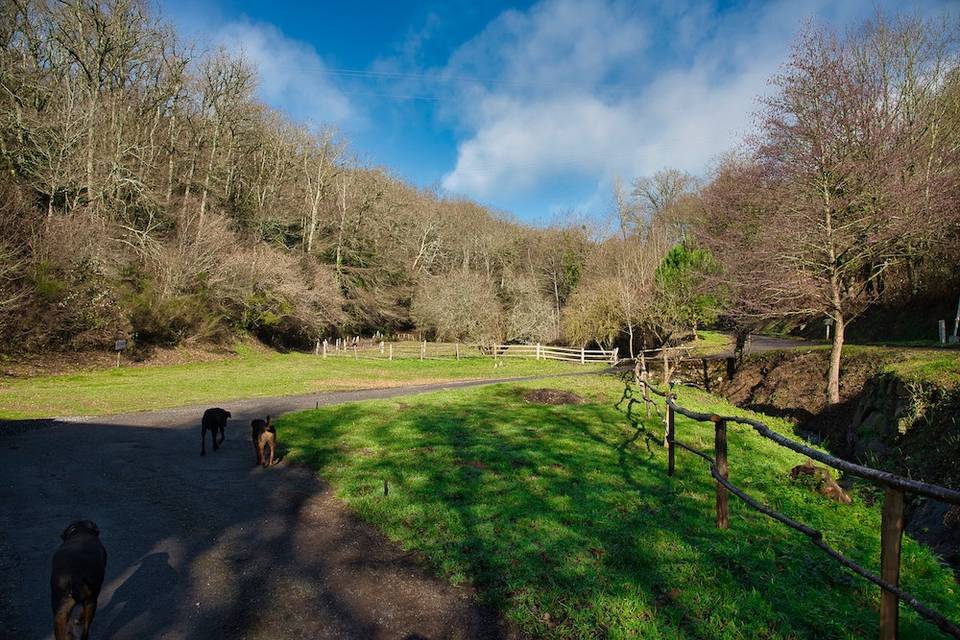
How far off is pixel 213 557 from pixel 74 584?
172 cm

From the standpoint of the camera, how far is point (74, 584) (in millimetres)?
3709

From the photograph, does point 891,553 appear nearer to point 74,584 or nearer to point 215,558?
point 74,584

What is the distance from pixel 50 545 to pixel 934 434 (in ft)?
44.5

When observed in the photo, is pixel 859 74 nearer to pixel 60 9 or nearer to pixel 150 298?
pixel 150 298

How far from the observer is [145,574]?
4.93 meters

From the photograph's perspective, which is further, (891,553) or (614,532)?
(614,532)

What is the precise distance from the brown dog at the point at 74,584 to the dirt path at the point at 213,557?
0.40 metres

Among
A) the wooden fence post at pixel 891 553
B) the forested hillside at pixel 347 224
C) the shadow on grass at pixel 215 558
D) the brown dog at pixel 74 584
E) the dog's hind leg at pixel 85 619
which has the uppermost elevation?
the forested hillside at pixel 347 224

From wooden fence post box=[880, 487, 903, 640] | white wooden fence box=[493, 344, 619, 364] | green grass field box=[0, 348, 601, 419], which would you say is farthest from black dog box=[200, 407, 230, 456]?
white wooden fence box=[493, 344, 619, 364]

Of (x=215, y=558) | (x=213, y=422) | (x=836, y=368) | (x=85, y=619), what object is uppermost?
(x=836, y=368)

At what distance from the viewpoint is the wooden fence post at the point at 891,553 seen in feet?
9.57

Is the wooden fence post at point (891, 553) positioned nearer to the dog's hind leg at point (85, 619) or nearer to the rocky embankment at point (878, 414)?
the rocky embankment at point (878, 414)

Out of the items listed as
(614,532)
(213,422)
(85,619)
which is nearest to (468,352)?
(213,422)

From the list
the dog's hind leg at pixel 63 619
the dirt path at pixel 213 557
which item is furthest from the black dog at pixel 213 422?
the dog's hind leg at pixel 63 619
